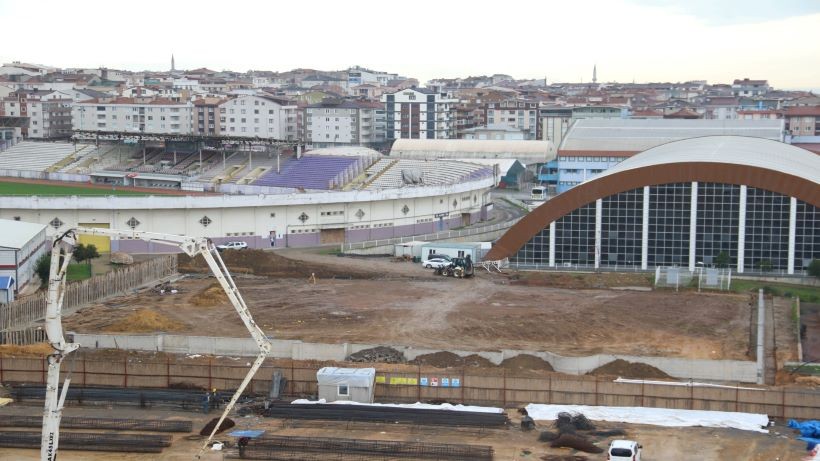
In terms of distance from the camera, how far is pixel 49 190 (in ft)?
187

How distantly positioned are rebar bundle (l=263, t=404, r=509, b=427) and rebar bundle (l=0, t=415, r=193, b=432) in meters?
1.81

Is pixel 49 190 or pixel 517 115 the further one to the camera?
pixel 517 115

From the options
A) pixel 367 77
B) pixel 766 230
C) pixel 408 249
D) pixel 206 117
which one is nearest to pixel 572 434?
pixel 766 230

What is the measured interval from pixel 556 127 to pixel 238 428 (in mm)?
70391

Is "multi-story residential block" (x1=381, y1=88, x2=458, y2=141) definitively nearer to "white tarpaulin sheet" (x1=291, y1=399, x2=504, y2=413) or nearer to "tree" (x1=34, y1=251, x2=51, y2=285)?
"tree" (x1=34, y1=251, x2=51, y2=285)

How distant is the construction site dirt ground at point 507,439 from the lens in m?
20.1

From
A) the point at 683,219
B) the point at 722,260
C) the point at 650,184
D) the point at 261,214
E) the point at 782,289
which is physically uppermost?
the point at 650,184

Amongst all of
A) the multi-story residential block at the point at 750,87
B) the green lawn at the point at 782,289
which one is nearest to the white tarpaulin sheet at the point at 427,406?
the green lawn at the point at 782,289

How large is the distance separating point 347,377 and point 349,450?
3.40 metres

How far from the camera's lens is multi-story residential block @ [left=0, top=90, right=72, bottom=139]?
92.8m

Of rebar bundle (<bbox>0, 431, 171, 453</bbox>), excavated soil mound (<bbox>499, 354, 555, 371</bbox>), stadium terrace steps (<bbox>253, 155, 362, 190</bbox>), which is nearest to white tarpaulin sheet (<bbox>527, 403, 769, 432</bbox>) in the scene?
excavated soil mound (<bbox>499, 354, 555, 371</bbox>)

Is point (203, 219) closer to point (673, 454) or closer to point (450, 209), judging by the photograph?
point (450, 209)

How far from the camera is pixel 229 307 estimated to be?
32.2 meters

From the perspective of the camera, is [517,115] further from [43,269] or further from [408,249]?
[43,269]
